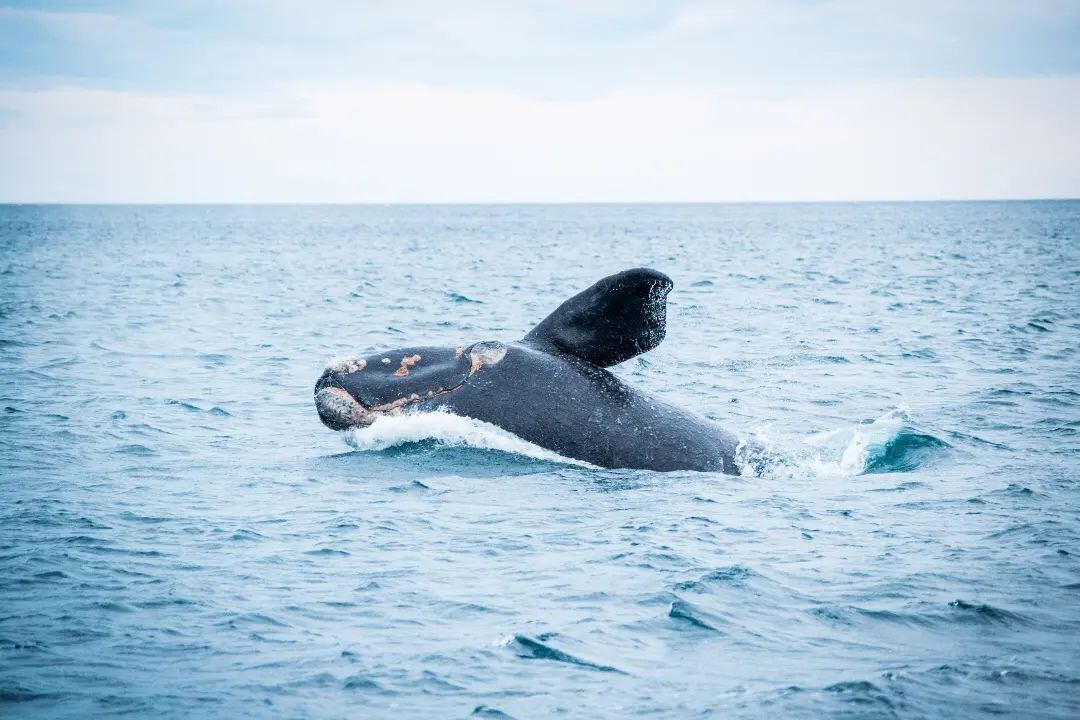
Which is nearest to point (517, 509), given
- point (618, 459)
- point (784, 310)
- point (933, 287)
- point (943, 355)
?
point (618, 459)

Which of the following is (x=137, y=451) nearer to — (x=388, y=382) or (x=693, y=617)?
(x=388, y=382)

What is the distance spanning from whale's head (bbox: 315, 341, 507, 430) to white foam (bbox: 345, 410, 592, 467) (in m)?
0.16

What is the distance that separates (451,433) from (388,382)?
835mm

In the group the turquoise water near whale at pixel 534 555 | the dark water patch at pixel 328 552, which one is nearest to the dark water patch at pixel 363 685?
the turquoise water near whale at pixel 534 555

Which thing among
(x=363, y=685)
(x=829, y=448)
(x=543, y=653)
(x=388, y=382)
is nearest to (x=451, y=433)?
(x=388, y=382)

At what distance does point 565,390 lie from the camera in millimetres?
10227

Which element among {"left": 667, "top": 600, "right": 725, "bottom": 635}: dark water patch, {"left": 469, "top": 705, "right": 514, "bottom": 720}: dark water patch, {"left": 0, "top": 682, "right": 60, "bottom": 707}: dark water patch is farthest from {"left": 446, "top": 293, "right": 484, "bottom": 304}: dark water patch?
{"left": 469, "top": 705, "right": 514, "bottom": 720}: dark water patch

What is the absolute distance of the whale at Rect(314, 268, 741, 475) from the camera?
10094 millimetres

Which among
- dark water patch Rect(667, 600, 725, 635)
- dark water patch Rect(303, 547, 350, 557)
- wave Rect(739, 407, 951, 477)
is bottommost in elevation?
dark water patch Rect(667, 600, 725, 635)

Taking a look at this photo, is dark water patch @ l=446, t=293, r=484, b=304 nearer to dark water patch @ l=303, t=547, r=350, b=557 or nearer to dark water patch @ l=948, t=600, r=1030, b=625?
dark water patch @ l=303, t=547, r=350, b=557

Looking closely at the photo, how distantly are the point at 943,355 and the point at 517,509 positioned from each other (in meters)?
14.5

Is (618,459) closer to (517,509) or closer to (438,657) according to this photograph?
(517,509)

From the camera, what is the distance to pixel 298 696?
612 centimetres

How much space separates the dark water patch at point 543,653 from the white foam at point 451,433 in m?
3.50
